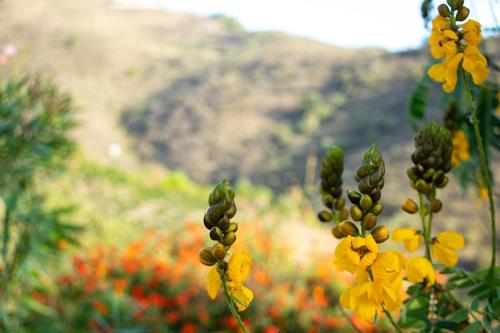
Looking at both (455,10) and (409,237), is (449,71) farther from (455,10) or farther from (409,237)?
(409,237)

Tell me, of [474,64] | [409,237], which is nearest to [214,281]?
[409,237]

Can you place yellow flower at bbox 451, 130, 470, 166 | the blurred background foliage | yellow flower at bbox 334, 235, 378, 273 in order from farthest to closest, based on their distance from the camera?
1. the blurred background foliage
2. yellow flower at bbox 451, 130, 470, 166
3. yellow flower at bbox 334, 235, 378, 273

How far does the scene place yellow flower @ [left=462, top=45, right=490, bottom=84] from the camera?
559 millimetres

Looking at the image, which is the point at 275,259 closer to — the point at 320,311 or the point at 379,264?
the point at 320,311

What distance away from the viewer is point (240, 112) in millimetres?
→ 17578

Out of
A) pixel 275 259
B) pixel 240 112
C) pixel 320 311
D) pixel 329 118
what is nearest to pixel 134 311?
pixel 320 311

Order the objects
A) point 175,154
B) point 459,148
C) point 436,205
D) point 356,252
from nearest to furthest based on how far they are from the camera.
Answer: point 356,252, point 436,205, point 459,148, point 175,154

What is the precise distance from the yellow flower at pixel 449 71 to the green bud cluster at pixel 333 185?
5.8 inches

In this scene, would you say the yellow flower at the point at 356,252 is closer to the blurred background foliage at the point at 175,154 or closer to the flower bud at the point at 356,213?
the flower bud at the point at 356,213

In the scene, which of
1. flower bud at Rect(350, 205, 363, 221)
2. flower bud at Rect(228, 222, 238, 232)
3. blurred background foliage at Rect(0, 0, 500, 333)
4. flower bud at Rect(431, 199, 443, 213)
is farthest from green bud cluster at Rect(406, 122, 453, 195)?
blurred background foliage at Rect(0, 0, 500, 333)

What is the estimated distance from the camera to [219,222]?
532 mm

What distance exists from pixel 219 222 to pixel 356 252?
0.14m

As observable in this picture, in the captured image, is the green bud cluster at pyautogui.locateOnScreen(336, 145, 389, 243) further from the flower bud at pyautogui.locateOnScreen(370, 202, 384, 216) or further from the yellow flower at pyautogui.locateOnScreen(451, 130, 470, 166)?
the yellow flower at pyautogui.locateOnScreen(451, 130, 470, 166)

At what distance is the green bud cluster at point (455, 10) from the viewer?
0.56 metres
